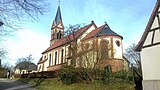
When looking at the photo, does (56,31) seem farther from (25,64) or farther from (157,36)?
(157,36)

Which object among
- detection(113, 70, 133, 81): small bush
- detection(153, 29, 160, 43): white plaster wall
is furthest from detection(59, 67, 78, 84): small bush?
detection(153, 29, 160, 43): white plaster wall

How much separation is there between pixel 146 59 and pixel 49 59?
40.3m

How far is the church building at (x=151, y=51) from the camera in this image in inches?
569

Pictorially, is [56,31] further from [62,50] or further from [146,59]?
[146,59]


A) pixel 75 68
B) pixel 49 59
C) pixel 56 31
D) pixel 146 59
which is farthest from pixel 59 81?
pixel 56 31

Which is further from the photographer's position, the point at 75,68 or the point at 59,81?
the point at 59,81

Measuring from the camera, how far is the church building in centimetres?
1446

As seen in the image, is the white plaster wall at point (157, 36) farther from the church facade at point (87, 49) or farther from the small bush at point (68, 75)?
the small bush at point (68, 75)

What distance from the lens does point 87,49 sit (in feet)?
80.8

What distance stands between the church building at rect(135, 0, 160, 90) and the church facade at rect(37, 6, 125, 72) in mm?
7819

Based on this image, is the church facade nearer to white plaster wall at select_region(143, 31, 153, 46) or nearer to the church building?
the church building

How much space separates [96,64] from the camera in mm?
22562

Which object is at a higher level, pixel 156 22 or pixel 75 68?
pixel 156 22

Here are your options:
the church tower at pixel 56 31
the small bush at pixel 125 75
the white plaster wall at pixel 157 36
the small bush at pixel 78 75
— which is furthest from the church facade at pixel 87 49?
the white plaster wall at pixel 157 36
